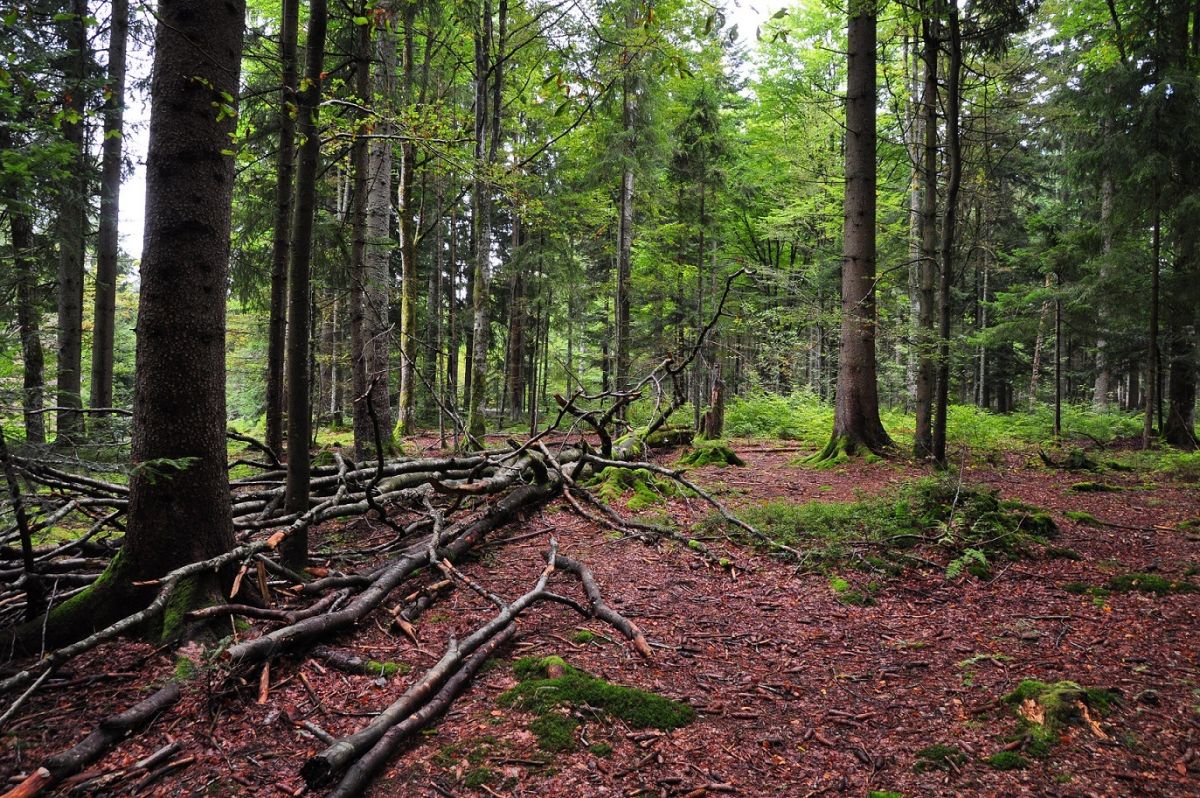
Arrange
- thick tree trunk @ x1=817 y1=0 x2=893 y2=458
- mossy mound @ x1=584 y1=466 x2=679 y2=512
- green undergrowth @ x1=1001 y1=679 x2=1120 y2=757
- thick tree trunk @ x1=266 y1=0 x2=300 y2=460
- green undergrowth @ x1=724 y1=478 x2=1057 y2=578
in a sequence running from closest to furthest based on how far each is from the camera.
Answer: green undergrowth @ x1=1001 y1=679 x2=1120 y2=757 < thick tree trunk @ x1=266 y1=0 x2=300 y2=460 < green undergrowth @ x1=724 y1=478 x2=1057 y2=578 < mossy mound @ x1=584 y1=466 x2=679 y2=512 < thick tree trunk @ x1=817 y1=0 x2=893 y2=458

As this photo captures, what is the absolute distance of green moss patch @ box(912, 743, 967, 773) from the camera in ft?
8.87

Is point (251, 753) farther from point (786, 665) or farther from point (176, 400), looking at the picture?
point (786, 665)

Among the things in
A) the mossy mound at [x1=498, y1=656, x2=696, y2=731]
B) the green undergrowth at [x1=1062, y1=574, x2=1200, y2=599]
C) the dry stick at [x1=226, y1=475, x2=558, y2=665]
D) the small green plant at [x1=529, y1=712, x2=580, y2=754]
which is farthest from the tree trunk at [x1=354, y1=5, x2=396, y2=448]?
the green undergrowth at [x1=1062, y1=574, x2=1200, y2=599]

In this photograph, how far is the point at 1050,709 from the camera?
9.75 feet

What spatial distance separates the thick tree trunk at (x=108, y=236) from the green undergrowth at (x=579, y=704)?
13.2 metres

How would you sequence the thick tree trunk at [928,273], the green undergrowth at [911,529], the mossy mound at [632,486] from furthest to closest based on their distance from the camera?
the thick tree trunk at [928,273], the mossy mound at [632,486], the green undergrowth at [911,529]

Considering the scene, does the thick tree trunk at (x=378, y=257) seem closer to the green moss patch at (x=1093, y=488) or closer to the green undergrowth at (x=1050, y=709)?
the green undergrowth at (x=1050, y=709)

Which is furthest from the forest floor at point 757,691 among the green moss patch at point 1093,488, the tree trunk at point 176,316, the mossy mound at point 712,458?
the mossy mound at point 712,458

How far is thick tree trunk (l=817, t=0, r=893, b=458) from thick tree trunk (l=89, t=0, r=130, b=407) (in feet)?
46.9

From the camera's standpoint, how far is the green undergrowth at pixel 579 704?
3.02 metres

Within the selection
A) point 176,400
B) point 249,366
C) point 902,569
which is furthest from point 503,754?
point 249,366

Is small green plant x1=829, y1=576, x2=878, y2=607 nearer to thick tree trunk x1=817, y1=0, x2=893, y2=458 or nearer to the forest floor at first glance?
the forest floor

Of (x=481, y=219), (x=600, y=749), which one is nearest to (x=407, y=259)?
(x=481, y=219)

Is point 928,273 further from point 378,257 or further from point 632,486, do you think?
point 378,257
